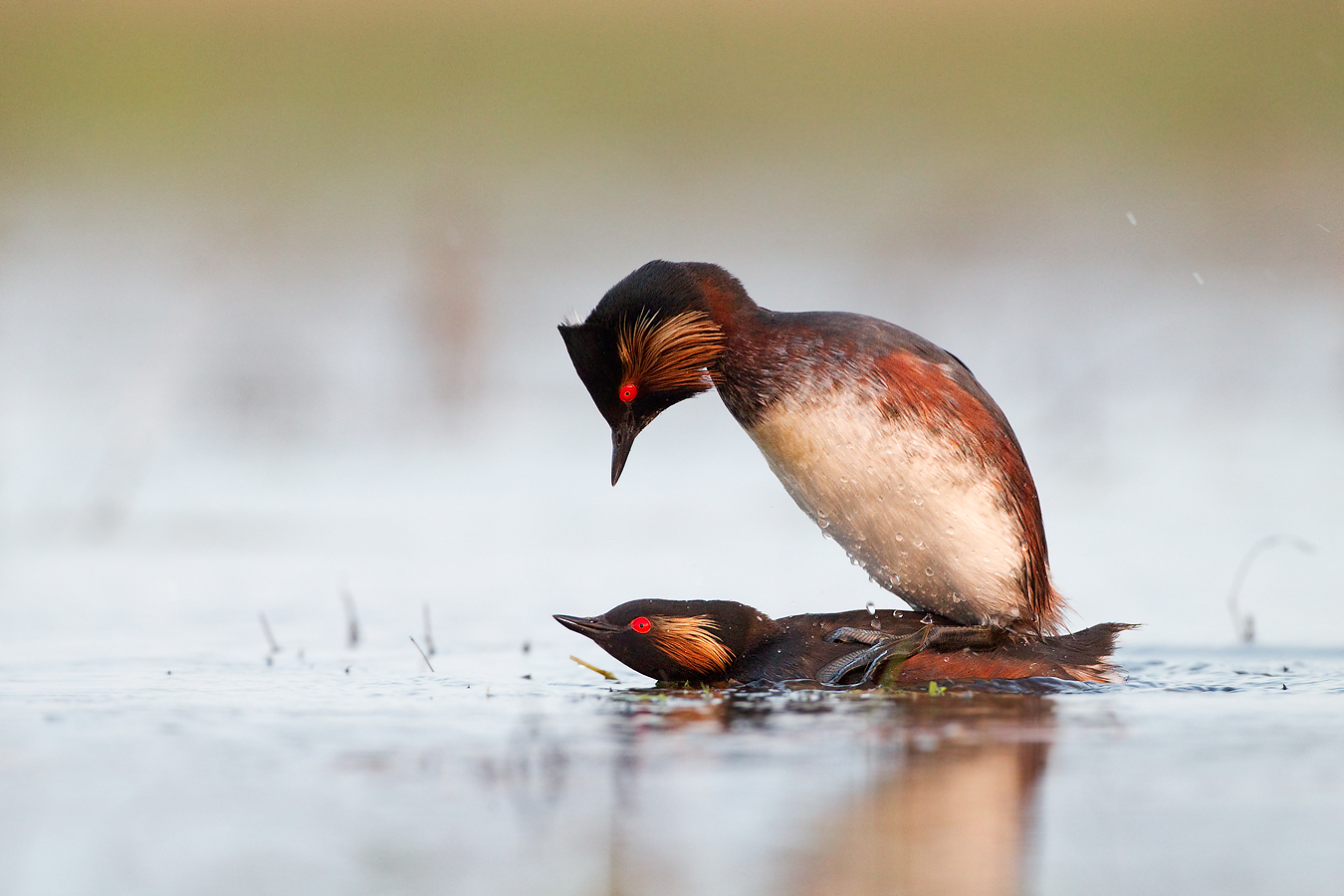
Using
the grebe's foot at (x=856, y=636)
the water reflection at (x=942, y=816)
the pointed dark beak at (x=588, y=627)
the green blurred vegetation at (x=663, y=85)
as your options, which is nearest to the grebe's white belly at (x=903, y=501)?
the grebe's foot at (x=856, y=636)

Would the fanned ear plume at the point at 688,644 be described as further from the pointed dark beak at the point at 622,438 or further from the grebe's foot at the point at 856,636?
the pointed dark beak at the point at 622,438

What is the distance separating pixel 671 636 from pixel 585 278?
7.57 meters

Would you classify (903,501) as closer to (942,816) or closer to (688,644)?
(688,644)

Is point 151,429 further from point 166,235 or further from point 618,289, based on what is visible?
point 618,289

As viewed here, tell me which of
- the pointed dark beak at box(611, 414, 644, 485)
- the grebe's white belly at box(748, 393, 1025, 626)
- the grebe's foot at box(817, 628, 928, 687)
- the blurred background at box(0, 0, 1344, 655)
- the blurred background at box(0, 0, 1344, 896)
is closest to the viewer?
the blurred background at box(0, 0, 1344, 896)

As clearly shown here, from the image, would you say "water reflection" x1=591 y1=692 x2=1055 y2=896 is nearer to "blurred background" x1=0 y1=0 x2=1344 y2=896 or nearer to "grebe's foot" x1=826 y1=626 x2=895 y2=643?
"blurred background" x1=0 y1=0 x2=1344 y2=896

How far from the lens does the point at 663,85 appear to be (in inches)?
619

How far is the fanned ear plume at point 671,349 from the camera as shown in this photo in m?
5.66

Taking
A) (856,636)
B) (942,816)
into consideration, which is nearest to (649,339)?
(856,636)

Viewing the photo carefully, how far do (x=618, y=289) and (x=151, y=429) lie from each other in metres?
5.04

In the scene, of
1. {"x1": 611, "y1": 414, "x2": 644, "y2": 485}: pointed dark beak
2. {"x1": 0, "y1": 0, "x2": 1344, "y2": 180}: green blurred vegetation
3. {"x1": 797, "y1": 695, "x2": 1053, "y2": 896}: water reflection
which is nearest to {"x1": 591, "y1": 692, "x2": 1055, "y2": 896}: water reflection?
{"x1": 797, "y1": 695, "x2": 1053, "y2": 896}: water reflection

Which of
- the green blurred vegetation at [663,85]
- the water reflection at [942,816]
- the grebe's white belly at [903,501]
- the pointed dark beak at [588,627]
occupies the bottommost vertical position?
the water reflection at [942,816]

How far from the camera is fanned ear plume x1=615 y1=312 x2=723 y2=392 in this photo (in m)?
5.66

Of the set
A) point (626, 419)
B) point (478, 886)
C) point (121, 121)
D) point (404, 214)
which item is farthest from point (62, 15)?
point (478, 886)
